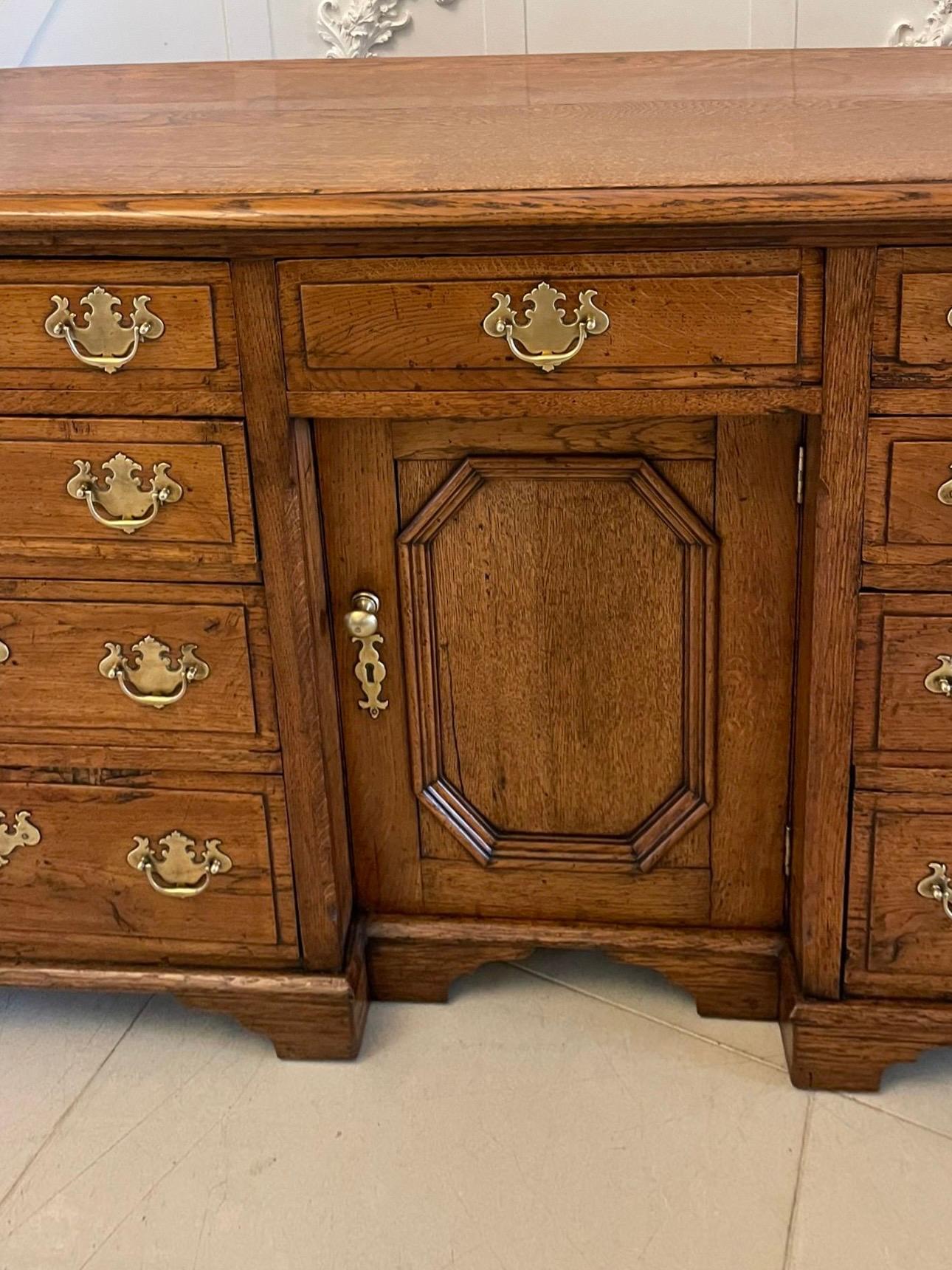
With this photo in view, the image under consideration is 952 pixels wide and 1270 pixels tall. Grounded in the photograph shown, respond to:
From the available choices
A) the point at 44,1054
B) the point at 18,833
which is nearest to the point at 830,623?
the point at 18,833

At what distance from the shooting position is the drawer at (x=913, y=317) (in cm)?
116

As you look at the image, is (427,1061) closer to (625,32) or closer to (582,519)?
(582,519)

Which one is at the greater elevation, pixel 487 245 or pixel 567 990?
pixel 487 245

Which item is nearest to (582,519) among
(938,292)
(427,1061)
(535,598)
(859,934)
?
(535,598)

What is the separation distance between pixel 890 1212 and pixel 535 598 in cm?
67

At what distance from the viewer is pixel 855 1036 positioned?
146 cm

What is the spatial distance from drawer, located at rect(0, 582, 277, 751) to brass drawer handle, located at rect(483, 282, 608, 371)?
0.35 meters

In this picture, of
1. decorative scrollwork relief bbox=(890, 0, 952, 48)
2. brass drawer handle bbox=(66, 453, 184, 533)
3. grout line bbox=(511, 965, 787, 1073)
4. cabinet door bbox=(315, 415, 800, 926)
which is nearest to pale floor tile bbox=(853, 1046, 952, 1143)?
grout line bbox=(511, 965, 787, 1073)

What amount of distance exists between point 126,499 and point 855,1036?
903 mm

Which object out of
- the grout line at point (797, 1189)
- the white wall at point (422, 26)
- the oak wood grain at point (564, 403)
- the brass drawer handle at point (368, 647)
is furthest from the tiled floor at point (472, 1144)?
the white wall at point (422, 26)

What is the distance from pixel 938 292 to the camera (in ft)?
3.83

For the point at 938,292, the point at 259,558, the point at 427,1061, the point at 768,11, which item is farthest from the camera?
the point at 768,11

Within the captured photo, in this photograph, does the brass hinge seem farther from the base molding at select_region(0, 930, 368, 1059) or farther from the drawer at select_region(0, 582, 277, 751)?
the base molding at select_region(0, 930, 368, 1059)

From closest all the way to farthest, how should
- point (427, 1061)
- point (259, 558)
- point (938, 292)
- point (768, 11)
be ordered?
point (938, 292)
point (259, 558)
point (427, 1061)
point (768, 11)
